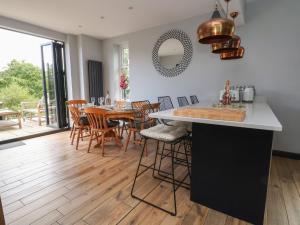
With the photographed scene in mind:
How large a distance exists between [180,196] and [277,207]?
949 mm

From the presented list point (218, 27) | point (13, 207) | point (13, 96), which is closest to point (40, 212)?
point (13, 207)

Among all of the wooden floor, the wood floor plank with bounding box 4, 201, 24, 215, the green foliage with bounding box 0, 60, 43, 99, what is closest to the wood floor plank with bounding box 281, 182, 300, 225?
the wooden floor

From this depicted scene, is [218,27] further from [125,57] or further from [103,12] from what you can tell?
[125,57]

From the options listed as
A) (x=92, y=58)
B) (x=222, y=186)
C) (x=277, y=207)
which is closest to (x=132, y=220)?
(x=222, y=186)

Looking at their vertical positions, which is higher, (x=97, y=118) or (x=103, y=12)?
(x=103, y=12)

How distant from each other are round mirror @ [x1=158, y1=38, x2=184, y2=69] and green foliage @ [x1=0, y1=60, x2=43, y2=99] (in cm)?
582

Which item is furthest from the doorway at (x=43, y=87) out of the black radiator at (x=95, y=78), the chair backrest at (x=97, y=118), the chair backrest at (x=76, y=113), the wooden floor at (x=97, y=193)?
the chair backrest at (x=97, y=118)

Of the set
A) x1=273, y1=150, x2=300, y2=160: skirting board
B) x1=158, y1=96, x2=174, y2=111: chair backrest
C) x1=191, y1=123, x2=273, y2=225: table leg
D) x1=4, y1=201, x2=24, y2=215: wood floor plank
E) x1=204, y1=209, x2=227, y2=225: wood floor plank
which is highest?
x1=158, y1=96, x2=174, y2=111: chair backrest

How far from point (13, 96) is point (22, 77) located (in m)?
1.18

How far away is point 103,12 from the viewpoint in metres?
3.36

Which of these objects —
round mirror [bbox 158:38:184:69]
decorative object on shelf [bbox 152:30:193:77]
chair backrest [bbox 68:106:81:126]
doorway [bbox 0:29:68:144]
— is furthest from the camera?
doorway [bbox 0:29:68:144]

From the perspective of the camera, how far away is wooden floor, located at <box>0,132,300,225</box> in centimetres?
159

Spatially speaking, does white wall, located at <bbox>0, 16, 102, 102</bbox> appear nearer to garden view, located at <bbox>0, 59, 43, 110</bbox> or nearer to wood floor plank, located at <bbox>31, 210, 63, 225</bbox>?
garden view, located at <bbox>0, 59, 43, 110</bbox>

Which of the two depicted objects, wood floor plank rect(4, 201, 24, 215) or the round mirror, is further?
the round mirror
